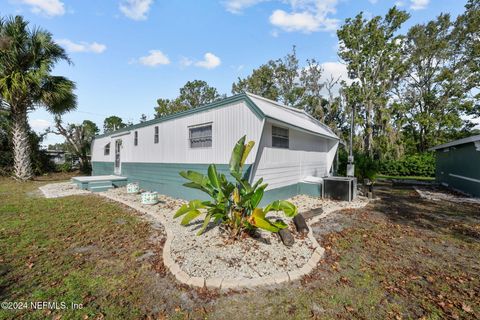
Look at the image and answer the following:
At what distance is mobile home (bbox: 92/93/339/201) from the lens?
633 cm

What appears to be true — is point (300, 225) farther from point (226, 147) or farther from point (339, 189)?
point (339, 189)

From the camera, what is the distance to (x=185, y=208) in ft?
13.5

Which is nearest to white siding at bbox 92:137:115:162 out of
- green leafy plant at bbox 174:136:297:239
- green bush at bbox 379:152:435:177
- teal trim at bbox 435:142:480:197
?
green leafy plant at bbox 174:136:297:239

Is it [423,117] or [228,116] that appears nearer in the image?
[228,116]

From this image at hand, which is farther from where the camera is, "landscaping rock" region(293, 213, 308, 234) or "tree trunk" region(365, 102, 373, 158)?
"tree trunk" region(365, 102, 373, 158)

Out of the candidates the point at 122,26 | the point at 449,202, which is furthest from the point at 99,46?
the point at 449,202

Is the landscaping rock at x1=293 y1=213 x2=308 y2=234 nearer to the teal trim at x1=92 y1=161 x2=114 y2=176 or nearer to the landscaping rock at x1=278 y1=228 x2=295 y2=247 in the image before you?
the landscaping rock at x1=278 y1=228 x2=295 y2=247

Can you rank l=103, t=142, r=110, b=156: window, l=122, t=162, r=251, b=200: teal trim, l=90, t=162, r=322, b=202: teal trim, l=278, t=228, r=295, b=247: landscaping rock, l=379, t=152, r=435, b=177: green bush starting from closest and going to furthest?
l=278, t=228, r=295, b=247: landscaping rock
l=90, t=162, r=322, b=202: teal trim
l=122, t=162, r=251, b=200: teal trim
l=103, t=142, r=110, b=156: window
l=379, t=152, r=435, b=177: green bush

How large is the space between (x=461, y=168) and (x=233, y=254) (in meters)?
13.7

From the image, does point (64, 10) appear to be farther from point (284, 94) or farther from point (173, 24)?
point (284, 94)

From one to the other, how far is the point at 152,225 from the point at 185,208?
6.71 ft

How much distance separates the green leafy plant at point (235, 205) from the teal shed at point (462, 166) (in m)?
10.7

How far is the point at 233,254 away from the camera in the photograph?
12.4ft

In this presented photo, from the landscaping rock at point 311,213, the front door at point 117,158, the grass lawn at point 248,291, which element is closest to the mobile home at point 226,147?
the front door at point 117,158
